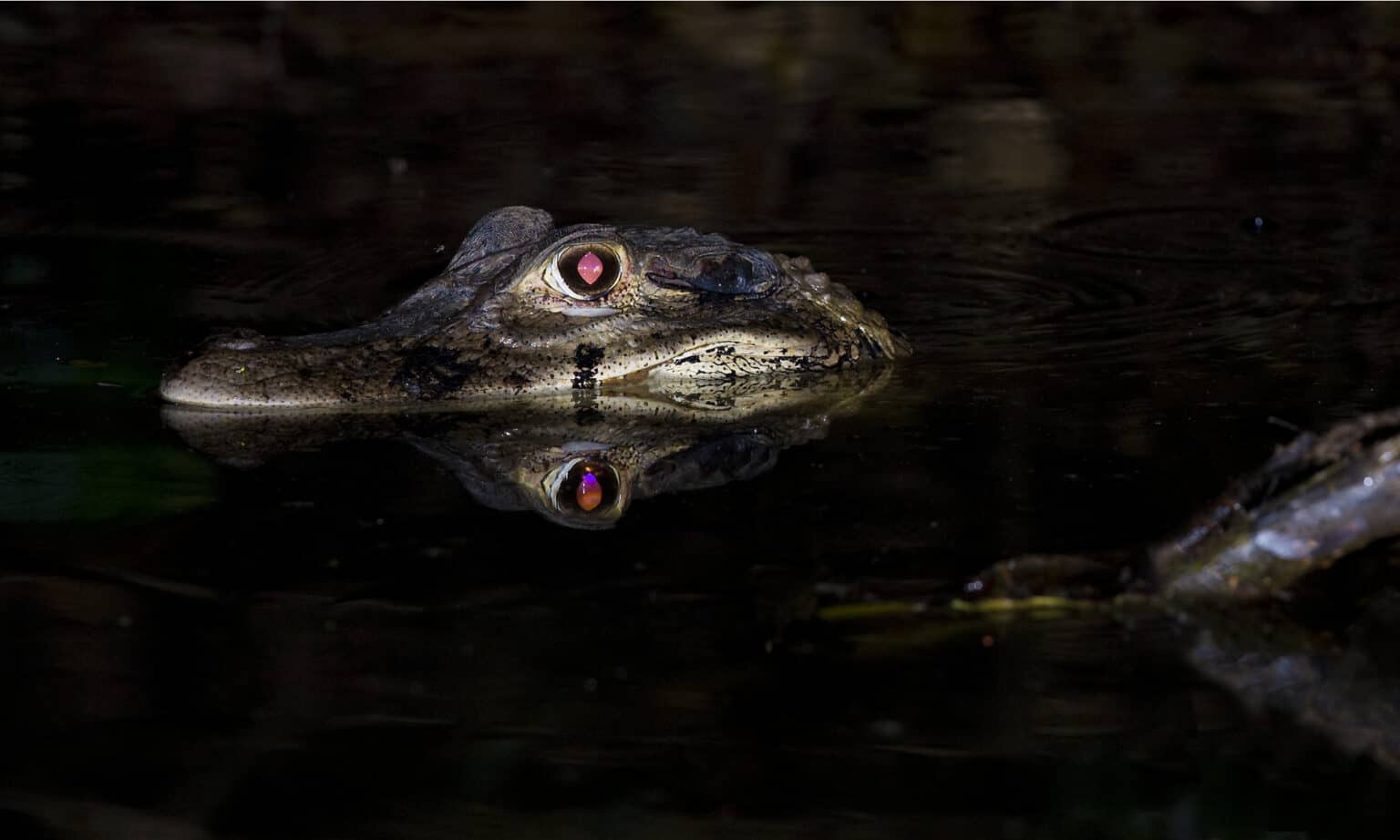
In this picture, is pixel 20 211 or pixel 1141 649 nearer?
pixel 1141 649

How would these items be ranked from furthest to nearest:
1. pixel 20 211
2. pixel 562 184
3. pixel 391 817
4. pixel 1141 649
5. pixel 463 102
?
1. pixel 463 102
2. pixel 562 184
3. pixel 20 211
4. pixel 1141 649
5. pixel 391 817

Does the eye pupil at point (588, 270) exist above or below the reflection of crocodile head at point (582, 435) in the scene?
above

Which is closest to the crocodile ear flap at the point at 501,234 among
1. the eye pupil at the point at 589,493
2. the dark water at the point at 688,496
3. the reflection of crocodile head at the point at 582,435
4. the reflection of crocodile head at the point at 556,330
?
the reflection of crocodile head at the point at 556,330

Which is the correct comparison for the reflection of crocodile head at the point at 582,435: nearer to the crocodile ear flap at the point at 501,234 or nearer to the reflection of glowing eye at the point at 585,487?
the reflection of glowing eye at the point at 585,487

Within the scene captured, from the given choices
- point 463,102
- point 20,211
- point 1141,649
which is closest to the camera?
point 1141,649

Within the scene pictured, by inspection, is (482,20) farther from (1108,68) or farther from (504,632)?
(504,632)

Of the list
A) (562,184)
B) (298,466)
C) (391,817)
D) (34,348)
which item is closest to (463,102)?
(562,184)
